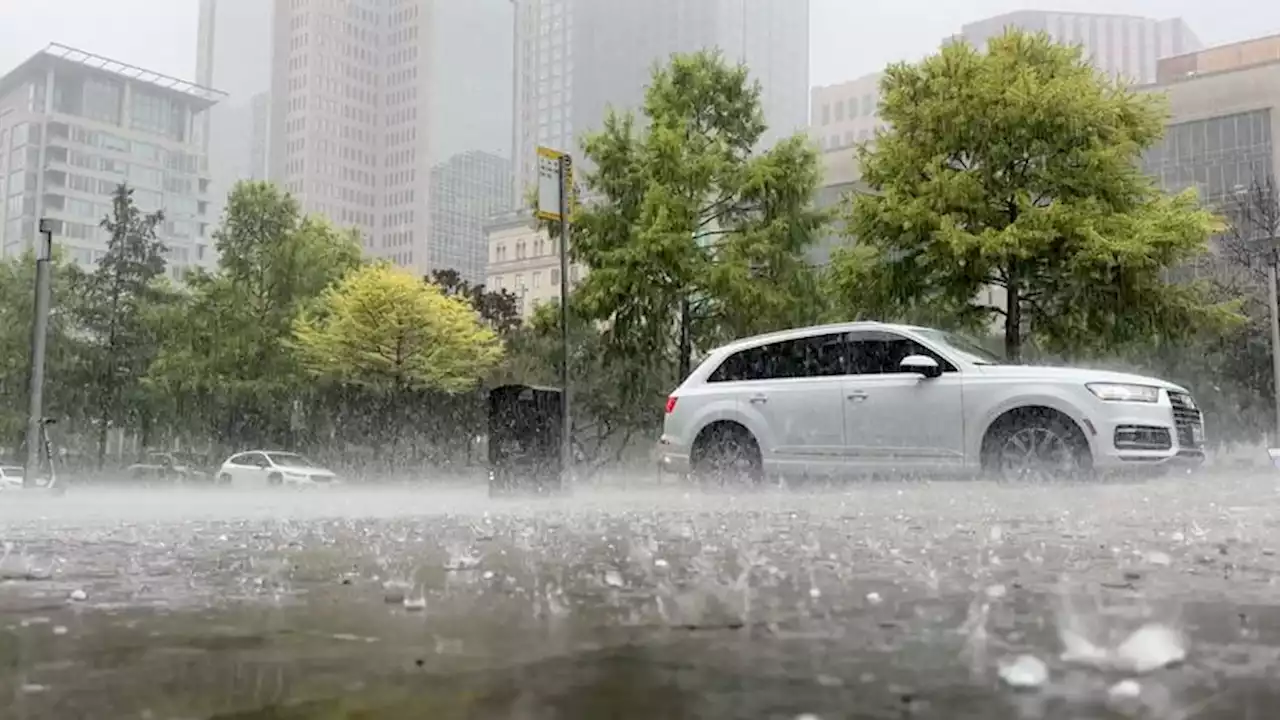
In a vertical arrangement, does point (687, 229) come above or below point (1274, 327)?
above

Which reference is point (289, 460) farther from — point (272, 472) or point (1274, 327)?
point (1274, 327)

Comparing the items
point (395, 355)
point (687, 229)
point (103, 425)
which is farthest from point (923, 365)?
point (103, 425)

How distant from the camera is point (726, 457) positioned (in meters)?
8.36

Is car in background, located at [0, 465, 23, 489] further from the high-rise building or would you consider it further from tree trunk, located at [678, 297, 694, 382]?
the high-rise building

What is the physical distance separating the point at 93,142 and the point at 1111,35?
28.5m

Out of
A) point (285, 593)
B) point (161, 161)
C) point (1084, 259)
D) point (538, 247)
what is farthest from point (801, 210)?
point (161, 161)

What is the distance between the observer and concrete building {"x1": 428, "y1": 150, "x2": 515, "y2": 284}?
100 ft

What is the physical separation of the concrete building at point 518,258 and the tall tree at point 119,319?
7.88 meters

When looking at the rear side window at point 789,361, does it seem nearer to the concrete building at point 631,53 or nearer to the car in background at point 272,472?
the concrete building at point 631,53

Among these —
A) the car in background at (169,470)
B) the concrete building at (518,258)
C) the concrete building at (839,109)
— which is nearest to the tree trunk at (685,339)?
the concrete building at (518,258)

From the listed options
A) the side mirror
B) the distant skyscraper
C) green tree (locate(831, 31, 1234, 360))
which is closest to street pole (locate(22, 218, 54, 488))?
green tree (locate(831, 31, 1234, 360))

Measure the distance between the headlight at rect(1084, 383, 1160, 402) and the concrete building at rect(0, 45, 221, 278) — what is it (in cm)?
2404

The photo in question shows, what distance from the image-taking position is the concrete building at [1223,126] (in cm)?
2952

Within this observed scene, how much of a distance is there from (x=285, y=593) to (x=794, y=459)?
5.56 meters
